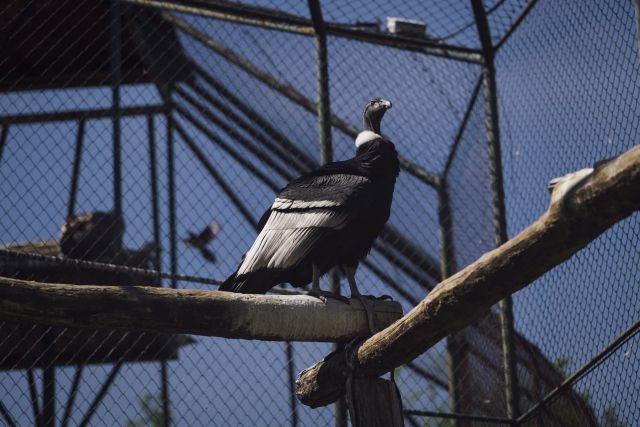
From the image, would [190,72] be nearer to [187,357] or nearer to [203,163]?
[203,163]

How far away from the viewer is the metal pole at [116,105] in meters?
5.48

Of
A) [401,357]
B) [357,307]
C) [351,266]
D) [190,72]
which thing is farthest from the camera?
[190,72]

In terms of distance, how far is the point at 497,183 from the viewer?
570cm

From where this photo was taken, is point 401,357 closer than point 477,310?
No

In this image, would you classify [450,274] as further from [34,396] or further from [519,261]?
[519,261]

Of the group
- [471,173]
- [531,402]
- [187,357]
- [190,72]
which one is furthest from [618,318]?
[190,72]

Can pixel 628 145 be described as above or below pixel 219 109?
below

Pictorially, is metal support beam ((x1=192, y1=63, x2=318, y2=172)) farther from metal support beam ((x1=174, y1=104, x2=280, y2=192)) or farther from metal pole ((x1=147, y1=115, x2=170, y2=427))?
metal pole ((x1=147, y1=115, x2=170, y2=427))

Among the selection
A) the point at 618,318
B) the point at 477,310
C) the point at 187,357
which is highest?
the point at 187,357

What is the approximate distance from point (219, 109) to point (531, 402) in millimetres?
2683

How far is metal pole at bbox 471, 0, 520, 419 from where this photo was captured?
5355 mm

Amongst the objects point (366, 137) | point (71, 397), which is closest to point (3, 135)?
point (71, 397)

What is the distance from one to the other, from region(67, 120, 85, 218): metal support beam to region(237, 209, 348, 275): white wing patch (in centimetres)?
184

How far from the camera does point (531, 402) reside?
17.2 ft
